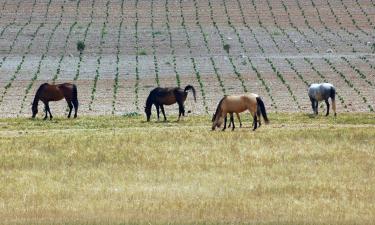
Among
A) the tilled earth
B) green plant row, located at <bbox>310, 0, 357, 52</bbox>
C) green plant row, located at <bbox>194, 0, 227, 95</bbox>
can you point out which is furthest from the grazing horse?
green plant row, located at <bbox>310, 0, 357, 52</bbox>

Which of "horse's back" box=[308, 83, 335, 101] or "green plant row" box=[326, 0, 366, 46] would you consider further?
"green plant row" box=[326, 0, 366, 46]

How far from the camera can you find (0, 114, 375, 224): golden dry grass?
24.4 m

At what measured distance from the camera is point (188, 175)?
2933 cm

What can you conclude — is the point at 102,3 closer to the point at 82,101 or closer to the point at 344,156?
the point at 82,101

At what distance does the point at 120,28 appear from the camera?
8212cm

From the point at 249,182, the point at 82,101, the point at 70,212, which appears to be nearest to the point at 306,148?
the point at 249,182

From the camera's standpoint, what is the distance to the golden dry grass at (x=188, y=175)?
24375 mm

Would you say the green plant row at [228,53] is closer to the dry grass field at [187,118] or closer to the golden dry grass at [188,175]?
the dry grass field at [187,118]

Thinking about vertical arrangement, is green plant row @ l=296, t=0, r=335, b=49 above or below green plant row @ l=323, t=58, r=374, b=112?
above

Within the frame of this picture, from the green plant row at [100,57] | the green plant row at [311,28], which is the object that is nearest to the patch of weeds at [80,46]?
the green plant row at [100,57]

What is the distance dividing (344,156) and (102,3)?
61550 millimetres

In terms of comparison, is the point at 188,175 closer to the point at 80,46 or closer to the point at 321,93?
the point at 321,93

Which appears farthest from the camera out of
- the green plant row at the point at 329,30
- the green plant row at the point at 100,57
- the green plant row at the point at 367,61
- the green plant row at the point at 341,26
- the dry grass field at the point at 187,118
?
the green plant row at the point at 341,26

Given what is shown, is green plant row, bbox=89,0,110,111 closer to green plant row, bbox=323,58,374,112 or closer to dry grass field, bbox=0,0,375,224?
dry grass field, bbox=0,0,375,224
